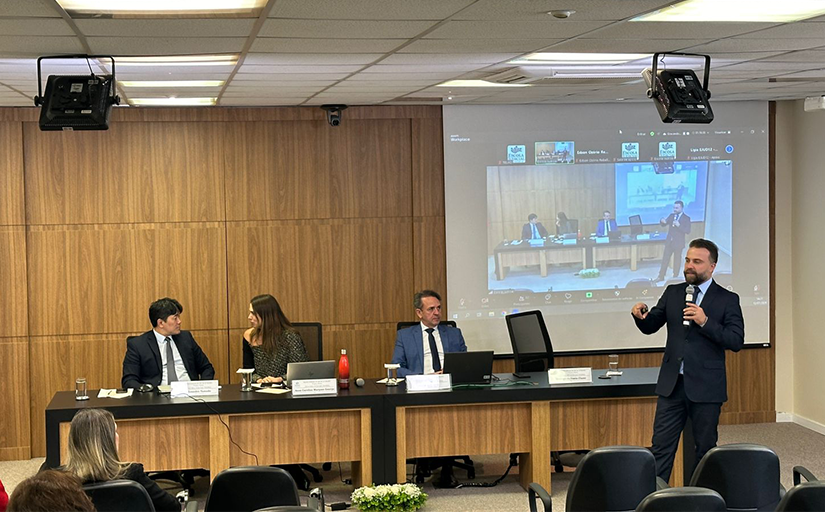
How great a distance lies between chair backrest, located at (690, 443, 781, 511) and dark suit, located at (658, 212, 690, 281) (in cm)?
472

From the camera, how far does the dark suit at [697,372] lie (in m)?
5.87

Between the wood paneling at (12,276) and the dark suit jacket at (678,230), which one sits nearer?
the wood paneling at (12,276)

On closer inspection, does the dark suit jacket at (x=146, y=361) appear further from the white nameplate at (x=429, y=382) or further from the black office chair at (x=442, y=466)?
the black office chair at (x=442, y=466)

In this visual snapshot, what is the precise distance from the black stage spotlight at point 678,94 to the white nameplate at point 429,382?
7.39ft

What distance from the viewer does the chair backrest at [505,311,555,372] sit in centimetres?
775

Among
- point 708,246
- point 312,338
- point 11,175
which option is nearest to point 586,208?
point 312,338

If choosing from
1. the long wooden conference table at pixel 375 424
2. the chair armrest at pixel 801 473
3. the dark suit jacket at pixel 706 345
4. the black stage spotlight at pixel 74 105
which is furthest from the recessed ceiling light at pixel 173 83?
the chair armrest at pixel 801 473

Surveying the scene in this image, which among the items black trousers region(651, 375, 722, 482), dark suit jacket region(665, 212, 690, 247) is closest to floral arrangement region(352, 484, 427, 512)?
black trousers region(651, 375, 722, 482)

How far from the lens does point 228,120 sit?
27.8ft

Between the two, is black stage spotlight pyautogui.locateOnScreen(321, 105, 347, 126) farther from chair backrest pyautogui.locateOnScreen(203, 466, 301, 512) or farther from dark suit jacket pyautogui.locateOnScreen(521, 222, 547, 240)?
chair backrest pyautogui.locateOnScreen(203, 466, 301, 512)

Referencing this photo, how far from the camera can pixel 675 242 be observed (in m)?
8.98

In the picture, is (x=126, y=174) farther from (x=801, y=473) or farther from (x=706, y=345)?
(x=801, y=473)

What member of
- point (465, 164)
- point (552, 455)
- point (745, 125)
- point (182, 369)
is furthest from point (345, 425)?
point (745, 125)

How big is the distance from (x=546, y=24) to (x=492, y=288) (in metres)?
4.58
